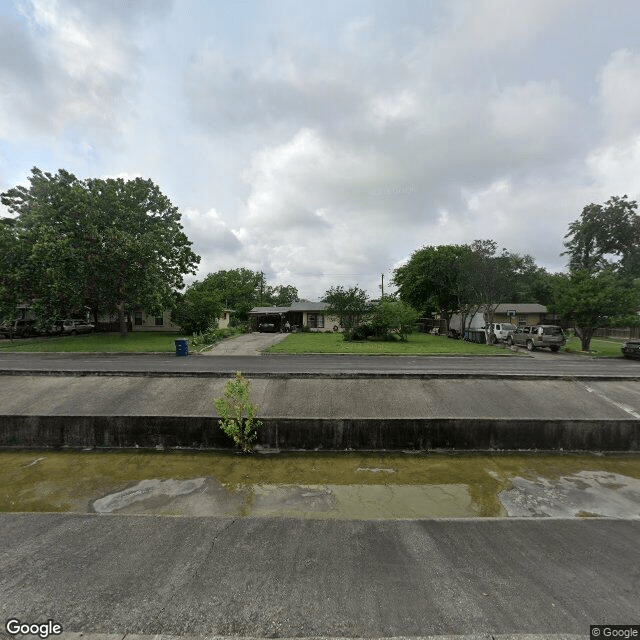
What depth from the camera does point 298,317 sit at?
133ft

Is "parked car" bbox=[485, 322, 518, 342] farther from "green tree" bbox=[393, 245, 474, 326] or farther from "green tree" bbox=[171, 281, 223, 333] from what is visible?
"green tree" bbox=[171, 281, 223, 333]

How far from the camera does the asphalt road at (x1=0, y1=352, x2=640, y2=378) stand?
48.2 ft

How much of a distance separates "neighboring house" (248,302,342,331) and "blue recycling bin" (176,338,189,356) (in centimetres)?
1821

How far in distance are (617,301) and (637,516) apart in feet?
69.5

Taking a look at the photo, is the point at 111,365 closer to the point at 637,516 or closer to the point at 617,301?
the point at 637,516

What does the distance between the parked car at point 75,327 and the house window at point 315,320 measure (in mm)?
22986

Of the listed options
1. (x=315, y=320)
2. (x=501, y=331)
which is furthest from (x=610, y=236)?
(x=315, y=320)

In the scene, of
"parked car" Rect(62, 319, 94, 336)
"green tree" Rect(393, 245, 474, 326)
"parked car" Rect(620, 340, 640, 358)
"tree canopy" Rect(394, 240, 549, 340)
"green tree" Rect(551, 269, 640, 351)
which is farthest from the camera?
"green tree" Rect(393, 245, 474, 326)

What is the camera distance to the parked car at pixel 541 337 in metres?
22.4

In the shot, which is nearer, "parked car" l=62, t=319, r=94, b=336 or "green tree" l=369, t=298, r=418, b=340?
"green tree" l=369, t=298, r=418, b=340

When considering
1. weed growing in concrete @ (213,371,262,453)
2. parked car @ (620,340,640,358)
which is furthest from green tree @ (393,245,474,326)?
weed growing in concrete @ (213,371,262,453)

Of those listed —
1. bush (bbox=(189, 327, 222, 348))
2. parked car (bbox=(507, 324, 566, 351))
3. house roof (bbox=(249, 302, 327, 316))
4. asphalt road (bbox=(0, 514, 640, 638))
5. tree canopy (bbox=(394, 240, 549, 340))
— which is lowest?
asphalt road (bbox=(0, 514, 640, 638))

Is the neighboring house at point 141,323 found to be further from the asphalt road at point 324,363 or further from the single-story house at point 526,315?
the single-story house at point 526,315

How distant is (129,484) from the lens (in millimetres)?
6164
